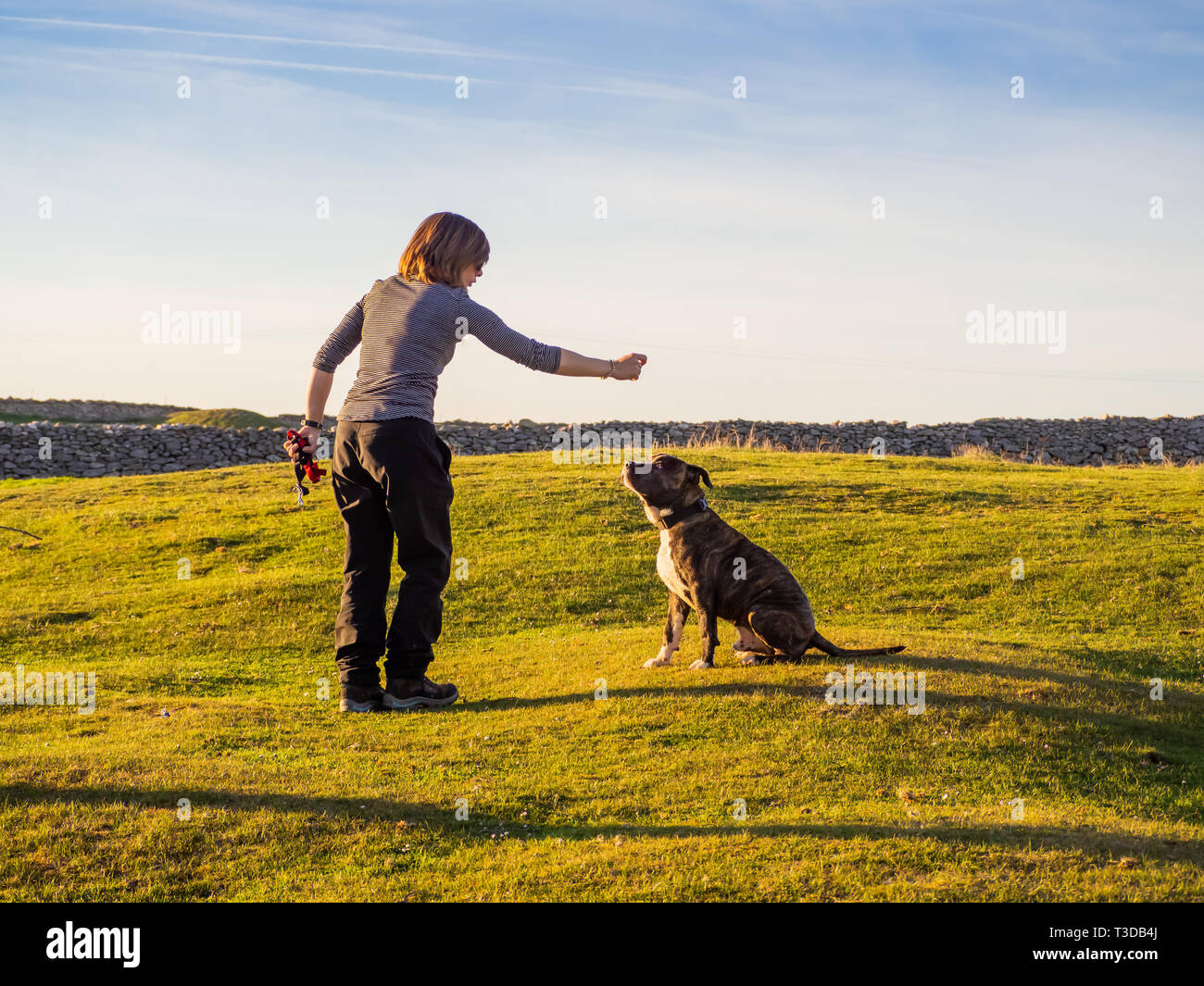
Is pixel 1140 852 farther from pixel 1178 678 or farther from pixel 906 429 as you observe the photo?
pixel 906 429

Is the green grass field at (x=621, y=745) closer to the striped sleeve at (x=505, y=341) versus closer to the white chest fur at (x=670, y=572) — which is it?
the white chest fur at (x=670, y=572)

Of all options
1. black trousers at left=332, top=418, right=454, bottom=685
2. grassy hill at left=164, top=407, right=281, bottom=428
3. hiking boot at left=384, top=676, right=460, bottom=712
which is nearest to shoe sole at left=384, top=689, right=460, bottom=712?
hiking boot at left=384, top=676, right=460, bottom=712

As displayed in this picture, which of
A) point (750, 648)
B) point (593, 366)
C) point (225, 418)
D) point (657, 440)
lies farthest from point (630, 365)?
point (225, 418)

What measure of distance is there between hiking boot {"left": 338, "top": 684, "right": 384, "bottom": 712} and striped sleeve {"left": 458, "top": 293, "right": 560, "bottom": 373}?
9.90ft

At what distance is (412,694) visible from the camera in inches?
348

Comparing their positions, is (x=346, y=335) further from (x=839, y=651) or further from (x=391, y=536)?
(x=839, y=651)

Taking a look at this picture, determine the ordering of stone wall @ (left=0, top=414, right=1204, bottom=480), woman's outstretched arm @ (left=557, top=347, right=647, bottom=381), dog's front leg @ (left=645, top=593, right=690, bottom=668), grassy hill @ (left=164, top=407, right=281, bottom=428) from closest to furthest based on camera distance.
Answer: woman's outstretched arm @ (left=557, top=347, right=647, bottom=381), dog's front leg @ (left=645, top=593, right=690, bottom=668), stone wall @ (left=0, top=414, right=1204, bottom=480), grassy hill @ (left=164, top=407, right=281, bottom=428)

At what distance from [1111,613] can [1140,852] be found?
9.73m

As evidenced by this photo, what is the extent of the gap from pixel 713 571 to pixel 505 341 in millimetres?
2548

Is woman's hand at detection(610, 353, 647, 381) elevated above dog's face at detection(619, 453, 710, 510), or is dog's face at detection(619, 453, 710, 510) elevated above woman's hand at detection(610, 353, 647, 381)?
woman's hand at detection(610, 353, 647, 381)

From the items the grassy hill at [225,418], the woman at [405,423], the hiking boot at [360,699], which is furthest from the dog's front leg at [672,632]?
the grassy hill at [225,418]

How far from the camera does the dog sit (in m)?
8.84

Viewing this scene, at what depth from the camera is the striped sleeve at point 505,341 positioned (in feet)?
25.4

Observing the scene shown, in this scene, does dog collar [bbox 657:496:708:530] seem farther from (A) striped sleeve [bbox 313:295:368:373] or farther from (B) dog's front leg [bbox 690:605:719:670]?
(A) striped sleeve [bbox 313:295:368:373]
